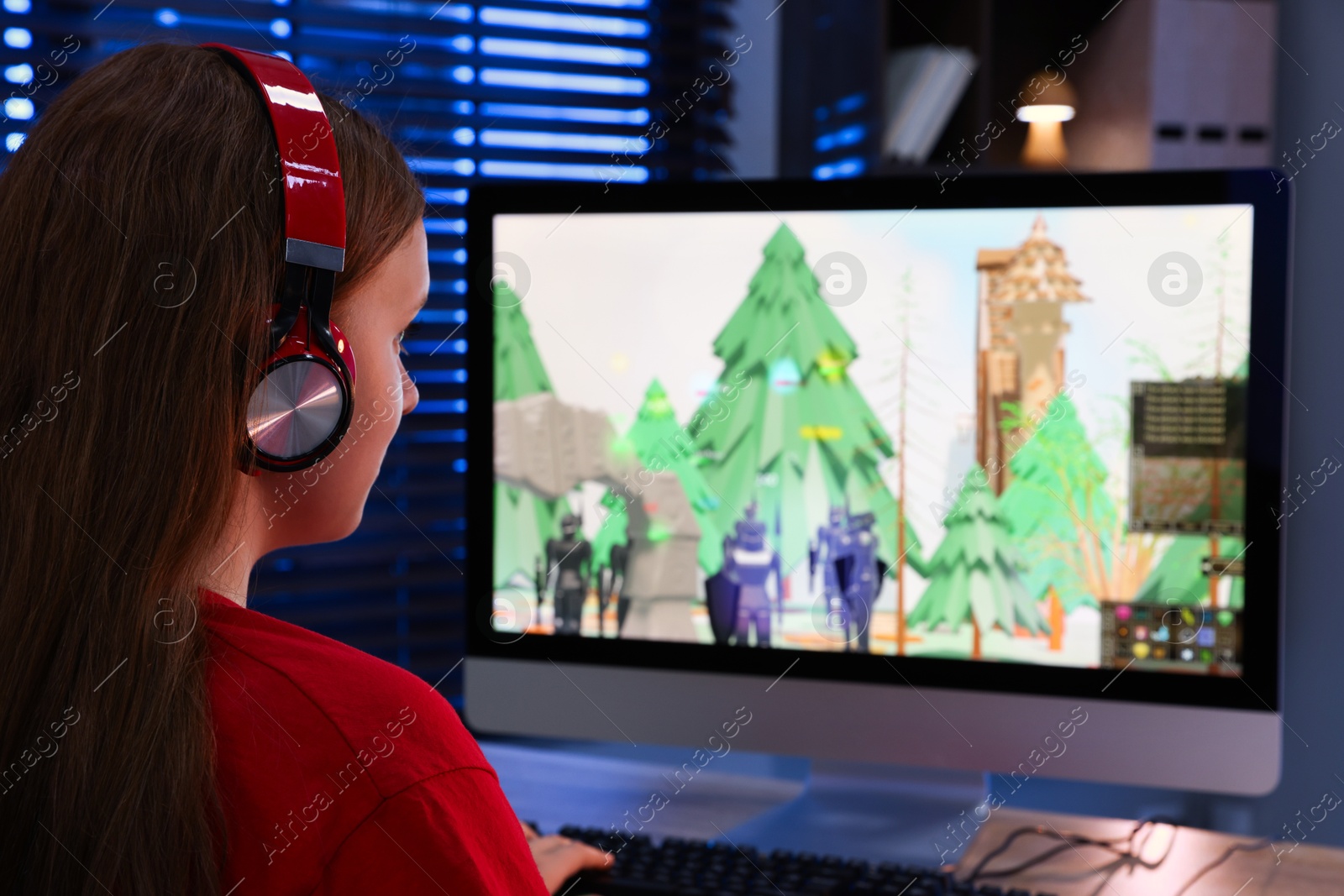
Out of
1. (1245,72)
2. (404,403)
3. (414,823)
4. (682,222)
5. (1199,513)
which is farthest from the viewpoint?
(1245,72)

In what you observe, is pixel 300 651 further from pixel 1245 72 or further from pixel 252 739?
pixel 1245 72

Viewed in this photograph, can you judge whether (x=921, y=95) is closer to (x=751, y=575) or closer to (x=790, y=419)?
(x=790, y=419)

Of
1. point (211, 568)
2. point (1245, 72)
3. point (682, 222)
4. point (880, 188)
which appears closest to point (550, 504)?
point (682, 222)

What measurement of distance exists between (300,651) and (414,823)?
0.30ft

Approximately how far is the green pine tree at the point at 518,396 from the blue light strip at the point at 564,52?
0.67 m

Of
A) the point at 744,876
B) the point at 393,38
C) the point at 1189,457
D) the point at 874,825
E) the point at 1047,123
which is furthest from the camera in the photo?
the point at 393,38

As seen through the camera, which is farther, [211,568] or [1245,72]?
[1245,72]

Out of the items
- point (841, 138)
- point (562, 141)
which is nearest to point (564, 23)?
point (562, 141)

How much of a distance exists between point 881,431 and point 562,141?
86 centimetres

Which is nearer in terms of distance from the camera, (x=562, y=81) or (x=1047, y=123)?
(x=1047, y=123)

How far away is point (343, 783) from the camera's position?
0.43m

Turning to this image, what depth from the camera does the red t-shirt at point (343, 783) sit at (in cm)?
43

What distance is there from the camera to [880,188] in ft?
3.11

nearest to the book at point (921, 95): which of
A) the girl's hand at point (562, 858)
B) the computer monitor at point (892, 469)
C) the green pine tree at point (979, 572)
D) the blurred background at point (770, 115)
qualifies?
the blurred background at point (770, 115)
